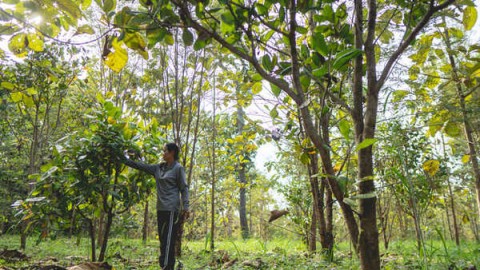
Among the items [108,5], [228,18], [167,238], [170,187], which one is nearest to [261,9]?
[228,18]

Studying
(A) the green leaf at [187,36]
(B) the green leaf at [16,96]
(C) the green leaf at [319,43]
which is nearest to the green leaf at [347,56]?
(C) the green leaf at [319,43]

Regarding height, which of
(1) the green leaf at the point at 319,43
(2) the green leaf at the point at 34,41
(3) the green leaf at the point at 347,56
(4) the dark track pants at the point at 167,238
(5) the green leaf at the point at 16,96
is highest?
(2) the green leaf at the point at 34,41

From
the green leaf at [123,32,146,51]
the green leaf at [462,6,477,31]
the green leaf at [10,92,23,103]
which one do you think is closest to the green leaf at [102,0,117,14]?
the green leaf at [123,32,146,51]

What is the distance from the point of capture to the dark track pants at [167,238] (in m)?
2.98

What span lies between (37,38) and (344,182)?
115cm

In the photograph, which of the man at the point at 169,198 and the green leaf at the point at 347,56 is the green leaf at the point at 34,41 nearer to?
the green leaf at the point at 347,56

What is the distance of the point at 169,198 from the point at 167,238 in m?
0.36

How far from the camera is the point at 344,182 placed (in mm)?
879

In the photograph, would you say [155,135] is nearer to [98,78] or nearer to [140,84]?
[140,84]

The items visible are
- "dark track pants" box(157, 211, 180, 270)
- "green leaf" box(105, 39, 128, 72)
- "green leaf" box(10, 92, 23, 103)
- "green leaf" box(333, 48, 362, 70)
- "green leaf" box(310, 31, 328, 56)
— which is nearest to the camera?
"green leaf" box(333, 48, 362, 70)

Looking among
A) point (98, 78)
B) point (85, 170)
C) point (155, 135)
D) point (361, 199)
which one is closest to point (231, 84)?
point (155, 135)

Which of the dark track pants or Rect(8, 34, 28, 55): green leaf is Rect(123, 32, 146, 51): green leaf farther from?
the dark track pants

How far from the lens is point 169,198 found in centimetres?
308

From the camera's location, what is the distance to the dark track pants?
298 centimetres
